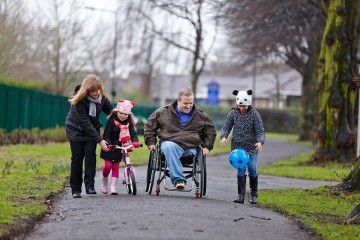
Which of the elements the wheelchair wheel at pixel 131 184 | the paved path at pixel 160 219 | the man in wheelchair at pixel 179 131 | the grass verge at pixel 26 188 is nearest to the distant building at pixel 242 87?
the grass verge at pixel 26 188

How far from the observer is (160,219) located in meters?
10.0

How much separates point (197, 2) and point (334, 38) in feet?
53.1

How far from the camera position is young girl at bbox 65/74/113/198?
1306cm

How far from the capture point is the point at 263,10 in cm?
3112

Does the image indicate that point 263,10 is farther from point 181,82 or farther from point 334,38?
point 181,82

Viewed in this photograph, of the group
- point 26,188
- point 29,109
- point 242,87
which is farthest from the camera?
point 242,87

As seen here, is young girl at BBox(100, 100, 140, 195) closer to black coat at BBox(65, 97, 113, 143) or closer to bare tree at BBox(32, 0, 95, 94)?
black coat at BBox(65, 97, 113, 143)

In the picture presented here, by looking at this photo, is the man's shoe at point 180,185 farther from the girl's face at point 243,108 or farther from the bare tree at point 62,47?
the bare tree at point 62,47

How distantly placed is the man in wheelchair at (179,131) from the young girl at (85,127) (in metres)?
0.81

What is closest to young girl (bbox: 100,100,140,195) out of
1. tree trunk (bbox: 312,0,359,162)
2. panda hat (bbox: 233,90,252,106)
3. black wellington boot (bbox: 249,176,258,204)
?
panda hat (bbox: 233,90,252,106)

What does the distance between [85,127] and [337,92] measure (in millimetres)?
13258

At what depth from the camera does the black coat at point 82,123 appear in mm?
13078

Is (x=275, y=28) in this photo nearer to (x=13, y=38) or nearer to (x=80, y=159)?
(x=13, y=38)

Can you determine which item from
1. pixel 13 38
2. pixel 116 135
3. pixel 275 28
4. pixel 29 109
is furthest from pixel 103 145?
pixel 275 28
